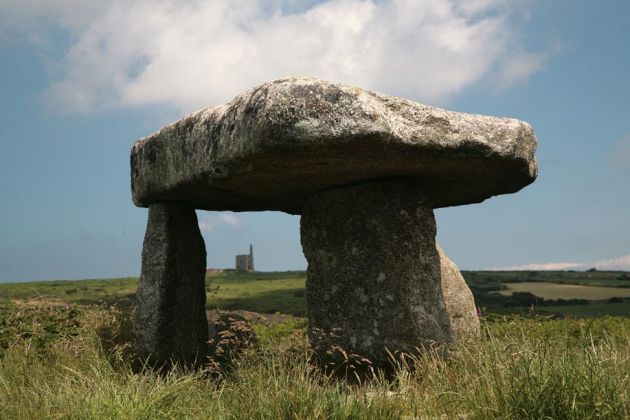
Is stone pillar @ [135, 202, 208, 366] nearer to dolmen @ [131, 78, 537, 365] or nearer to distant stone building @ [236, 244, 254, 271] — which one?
dolmen @ [131, 78, 537, 365]

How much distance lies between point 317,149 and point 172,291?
137 inches

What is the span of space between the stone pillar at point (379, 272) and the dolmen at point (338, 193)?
0.01 meters

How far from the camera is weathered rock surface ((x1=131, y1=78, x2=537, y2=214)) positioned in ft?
18.3

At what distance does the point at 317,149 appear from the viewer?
5.70 m

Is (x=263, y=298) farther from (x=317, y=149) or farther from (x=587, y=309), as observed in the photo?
(x=317, y=149)

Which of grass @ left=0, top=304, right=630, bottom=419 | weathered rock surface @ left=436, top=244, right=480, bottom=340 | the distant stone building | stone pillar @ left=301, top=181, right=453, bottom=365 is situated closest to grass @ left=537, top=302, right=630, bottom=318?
weathered rock surface @ left=436, top=244, right=480, bottom=340

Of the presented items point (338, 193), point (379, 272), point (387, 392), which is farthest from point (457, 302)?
point (387, 392)

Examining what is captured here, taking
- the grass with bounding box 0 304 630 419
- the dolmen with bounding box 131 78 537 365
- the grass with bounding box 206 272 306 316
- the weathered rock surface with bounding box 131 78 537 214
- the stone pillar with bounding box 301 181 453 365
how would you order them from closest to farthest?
the grass with bounding box 0 304 630 419 → the weathered rock surface with bounding box 131 78 537 214 → the dolmen with bounding box 131 78 537 365 → the stone pillar with bounding box 301 181 453 365 → the grass with bounding box 206 272 306 316

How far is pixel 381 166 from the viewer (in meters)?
6.63

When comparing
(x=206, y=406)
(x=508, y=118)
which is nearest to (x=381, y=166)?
(x=508, y=118)

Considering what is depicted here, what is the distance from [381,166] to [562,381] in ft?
9.36

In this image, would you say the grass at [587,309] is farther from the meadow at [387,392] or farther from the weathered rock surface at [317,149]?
the meadow at [387,392]

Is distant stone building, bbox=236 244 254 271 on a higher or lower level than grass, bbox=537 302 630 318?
higher

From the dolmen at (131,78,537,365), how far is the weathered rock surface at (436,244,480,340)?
0.06 feet
